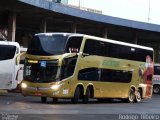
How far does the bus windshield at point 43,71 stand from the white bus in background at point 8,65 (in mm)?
5024

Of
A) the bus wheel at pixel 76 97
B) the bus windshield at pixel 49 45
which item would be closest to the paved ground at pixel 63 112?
the bus wheel at pixel 76 97

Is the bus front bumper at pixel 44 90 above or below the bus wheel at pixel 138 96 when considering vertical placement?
above

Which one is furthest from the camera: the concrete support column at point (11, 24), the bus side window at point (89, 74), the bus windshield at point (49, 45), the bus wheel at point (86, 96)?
the concrete support column at point (11, 24)

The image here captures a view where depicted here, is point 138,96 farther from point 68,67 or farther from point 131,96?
point 68,67

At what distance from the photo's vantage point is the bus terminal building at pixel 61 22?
50.0 m

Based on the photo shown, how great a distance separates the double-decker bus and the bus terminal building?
661 inches

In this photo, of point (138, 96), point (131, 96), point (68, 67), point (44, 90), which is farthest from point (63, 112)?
point (138, 96)

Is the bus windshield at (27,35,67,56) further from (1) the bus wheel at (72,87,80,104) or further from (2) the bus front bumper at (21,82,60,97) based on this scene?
(1) the bus wheel at (72,87,80,104)

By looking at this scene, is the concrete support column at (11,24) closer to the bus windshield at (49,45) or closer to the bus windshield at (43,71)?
the bus windshield at (49,45)

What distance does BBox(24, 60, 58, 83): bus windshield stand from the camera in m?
25.6

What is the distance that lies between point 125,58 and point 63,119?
51.6 feet

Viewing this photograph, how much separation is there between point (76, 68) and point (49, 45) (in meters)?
1.89

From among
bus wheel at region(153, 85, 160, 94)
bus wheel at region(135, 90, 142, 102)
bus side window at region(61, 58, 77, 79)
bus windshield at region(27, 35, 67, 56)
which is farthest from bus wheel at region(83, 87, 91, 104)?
bus wheel at region(153, 85, 160, 94)

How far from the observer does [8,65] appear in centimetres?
3127
